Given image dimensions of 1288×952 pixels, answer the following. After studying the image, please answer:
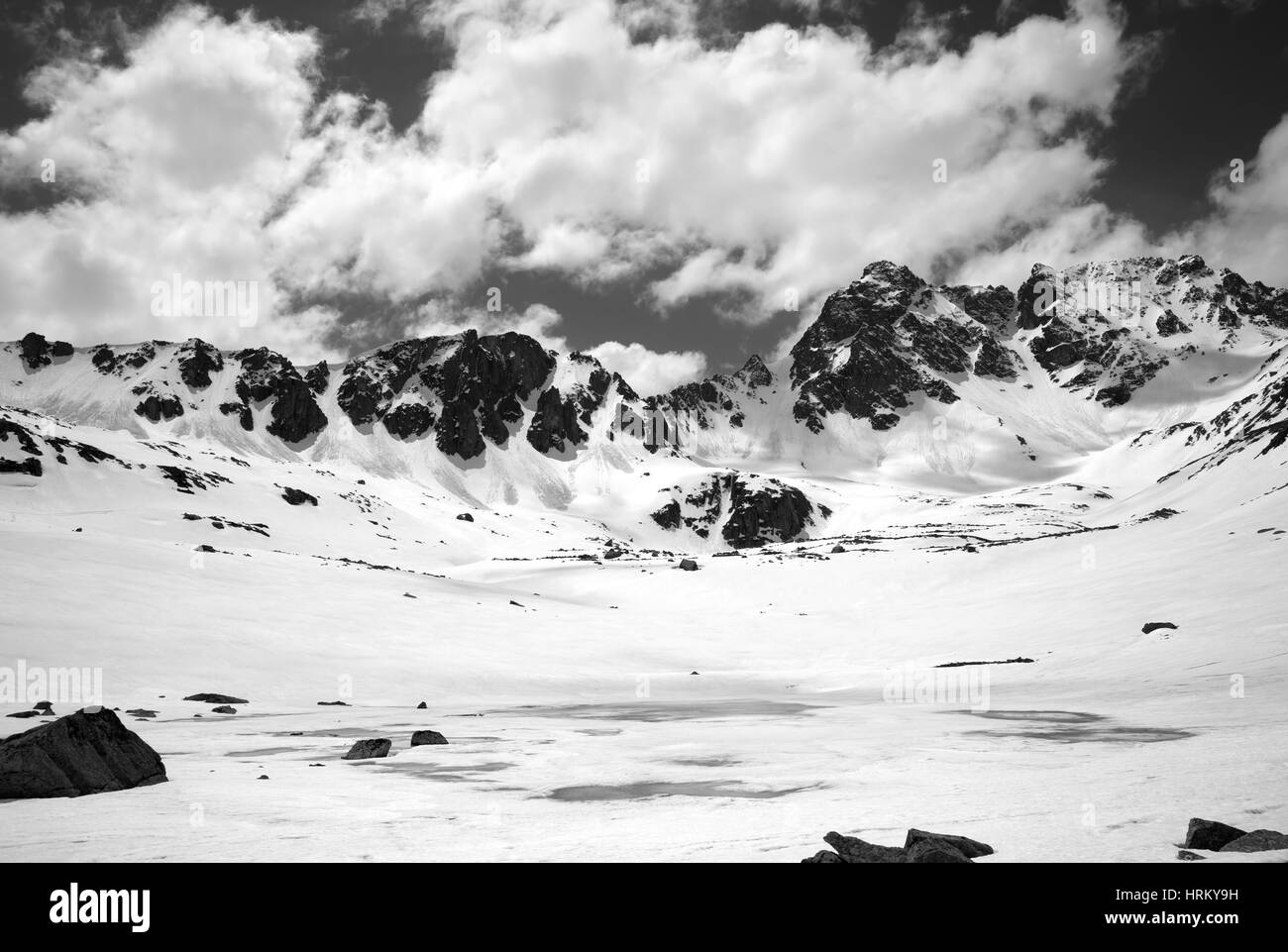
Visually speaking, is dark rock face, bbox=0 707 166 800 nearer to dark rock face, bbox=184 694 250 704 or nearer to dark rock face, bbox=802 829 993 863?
dark rock face, bbox=802 829 993 863

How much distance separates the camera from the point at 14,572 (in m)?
31.4

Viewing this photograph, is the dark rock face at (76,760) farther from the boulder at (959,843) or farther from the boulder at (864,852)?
the boulder at (959,843)

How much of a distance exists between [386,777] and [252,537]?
95795 mm

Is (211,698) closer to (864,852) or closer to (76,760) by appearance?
(76,760)

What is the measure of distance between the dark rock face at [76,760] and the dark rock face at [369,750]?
315 cm

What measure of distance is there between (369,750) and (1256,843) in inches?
491

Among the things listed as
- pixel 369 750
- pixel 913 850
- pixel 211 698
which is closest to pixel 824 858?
pixel 913 850

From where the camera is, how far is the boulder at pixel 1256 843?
5898mm

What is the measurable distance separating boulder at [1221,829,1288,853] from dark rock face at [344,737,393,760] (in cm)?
1216

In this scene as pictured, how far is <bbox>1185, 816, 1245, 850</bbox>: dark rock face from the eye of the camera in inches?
239
